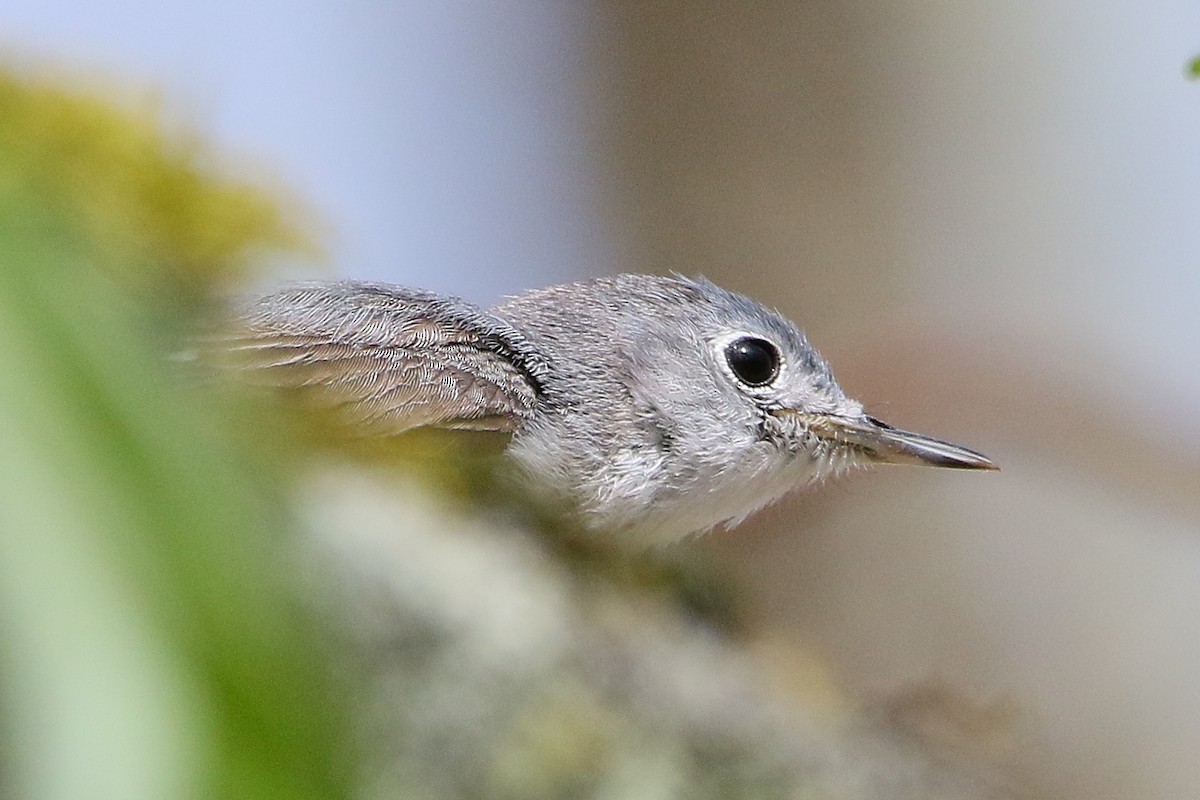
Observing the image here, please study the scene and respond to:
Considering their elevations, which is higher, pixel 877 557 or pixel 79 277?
pixel 79 277

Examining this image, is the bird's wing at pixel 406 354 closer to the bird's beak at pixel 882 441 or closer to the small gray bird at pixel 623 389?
the small gray bird at pixel 623 389

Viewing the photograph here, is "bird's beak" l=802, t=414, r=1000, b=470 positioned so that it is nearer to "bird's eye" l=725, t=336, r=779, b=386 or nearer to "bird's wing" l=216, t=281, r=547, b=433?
"bird's eye" l=725, t=336, r=779, b=386

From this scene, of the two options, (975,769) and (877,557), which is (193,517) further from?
(877,557)

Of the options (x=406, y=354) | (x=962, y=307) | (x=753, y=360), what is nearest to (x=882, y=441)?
(x=753, y=360)

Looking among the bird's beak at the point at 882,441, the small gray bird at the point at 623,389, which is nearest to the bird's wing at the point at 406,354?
the small gray bird at the point at 623,389

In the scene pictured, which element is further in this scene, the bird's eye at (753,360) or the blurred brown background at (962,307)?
the blurred brown background at (962,307)

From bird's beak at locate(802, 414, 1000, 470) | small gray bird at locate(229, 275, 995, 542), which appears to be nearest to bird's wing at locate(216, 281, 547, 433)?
small gray bird at locate(229, 275, 995, 542)

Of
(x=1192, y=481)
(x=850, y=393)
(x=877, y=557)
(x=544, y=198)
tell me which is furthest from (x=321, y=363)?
(x=877, y=557)

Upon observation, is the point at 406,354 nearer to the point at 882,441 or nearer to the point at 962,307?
the point at 882,441
